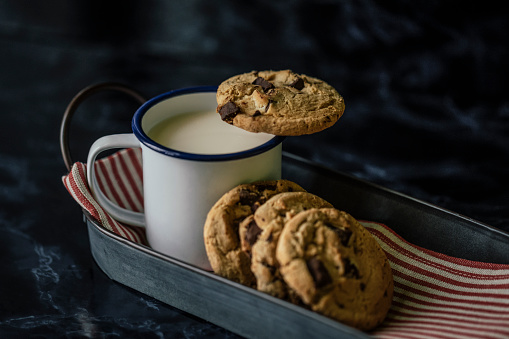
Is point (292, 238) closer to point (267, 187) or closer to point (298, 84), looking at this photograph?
point (267, 187)

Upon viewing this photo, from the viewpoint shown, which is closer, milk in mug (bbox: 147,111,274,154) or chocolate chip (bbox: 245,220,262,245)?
chocolate chip (bbox: 245,220,262,245)

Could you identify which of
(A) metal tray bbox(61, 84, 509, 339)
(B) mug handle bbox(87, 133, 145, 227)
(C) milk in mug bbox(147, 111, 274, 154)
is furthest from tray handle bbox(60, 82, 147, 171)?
(C) milk in mug bbox(147, 111, 274, 154)

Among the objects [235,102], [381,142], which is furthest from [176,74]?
[235,102]

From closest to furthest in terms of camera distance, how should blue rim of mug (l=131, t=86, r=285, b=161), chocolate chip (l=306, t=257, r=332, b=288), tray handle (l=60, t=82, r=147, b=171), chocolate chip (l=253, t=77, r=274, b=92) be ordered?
chocolate chip (l=306, t=257, r=332, b=288) < blue rim of mug (l=131, t=86, r=285, b=161) < chocolate chip (l=253, t=77, r=274, b=92) < tray handle (l=60, t=82, r=147, b=171)

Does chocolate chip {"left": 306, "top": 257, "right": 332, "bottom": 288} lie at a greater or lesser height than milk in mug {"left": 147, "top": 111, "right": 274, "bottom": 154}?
lesser

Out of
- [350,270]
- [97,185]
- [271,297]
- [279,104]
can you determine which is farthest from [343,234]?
[97,185]

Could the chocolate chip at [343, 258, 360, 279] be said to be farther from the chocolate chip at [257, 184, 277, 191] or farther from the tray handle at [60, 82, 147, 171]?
the tray handle at [60, 82, 147, 171]

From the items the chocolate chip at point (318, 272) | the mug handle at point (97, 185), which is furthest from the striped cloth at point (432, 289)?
the chocolate chip at point (318, 272)
